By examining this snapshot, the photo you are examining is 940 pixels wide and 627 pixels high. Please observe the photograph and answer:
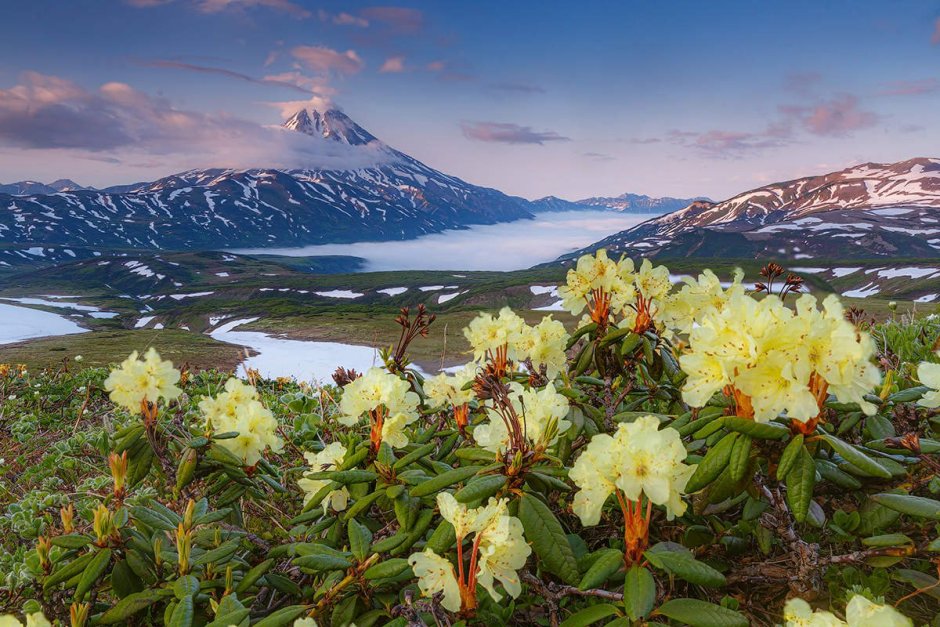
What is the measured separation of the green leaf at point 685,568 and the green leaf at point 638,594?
62 millimetres

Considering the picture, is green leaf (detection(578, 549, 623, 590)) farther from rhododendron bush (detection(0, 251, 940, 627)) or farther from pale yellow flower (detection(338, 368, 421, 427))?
pale yellow flower (detection(338, 368, 421, 427))

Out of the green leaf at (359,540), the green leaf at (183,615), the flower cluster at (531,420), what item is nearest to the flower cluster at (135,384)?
the green leaf at (183,615)

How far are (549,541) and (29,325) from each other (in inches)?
4134

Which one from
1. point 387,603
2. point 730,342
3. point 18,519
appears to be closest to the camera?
point 730,342

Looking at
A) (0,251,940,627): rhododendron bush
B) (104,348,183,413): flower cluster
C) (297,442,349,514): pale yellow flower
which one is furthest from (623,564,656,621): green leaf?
(104,348,183,413): flower cluster

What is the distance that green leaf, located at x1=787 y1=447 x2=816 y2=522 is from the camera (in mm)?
1799

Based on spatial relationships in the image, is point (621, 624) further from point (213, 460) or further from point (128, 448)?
point (128, 448)

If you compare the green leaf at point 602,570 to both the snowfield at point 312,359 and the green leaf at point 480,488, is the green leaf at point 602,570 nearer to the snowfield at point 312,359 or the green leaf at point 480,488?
the green leaf at point 480,488

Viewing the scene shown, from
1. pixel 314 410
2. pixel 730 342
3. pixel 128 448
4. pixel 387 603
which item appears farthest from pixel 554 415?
pixel 314 410

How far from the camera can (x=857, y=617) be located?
139 cm

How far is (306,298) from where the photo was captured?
150 meters

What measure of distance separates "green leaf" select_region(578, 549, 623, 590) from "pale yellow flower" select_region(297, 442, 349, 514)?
1.31 m

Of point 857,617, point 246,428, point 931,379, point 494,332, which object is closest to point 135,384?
point 246,428

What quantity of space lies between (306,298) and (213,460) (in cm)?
15399
